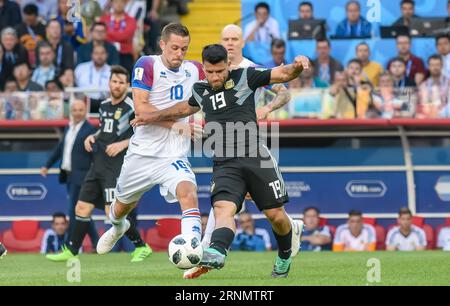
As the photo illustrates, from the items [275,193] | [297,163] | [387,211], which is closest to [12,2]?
[297,163]

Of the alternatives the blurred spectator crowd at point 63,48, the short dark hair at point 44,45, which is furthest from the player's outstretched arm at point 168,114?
the short dark hair at point 44,45

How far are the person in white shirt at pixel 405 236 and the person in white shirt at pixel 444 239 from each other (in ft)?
1.33

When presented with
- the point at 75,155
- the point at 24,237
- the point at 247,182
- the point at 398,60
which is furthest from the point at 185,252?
the point at 398,60

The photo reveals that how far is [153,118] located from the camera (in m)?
12.3

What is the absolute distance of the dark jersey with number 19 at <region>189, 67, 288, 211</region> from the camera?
439 inches

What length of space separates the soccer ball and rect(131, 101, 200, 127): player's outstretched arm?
61.5 inches

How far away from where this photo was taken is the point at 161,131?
1262 centimetres

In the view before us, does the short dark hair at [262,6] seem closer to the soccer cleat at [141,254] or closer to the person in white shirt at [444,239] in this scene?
the person in white shirt at [444,239]

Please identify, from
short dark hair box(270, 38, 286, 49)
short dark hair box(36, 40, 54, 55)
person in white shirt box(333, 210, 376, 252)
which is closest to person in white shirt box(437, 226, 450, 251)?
person in white shirt box(333, 210, 376, 252)

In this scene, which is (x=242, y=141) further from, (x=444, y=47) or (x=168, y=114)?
(x=444, y=47)

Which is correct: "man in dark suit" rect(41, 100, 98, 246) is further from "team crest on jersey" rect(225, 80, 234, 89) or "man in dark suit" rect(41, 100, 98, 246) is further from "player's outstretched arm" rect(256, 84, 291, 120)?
"team crest on jersey" rect(225, 80, 234, 89)

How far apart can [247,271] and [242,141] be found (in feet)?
7.88

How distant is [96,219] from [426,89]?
6.17 meters

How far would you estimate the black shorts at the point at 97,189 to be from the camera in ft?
54.1
